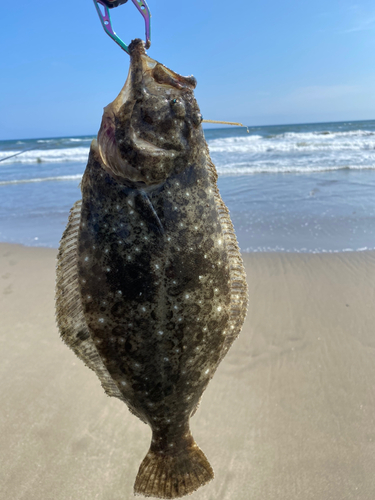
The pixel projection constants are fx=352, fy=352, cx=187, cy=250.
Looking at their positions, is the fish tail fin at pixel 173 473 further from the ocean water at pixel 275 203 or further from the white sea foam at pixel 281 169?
the white sea foam at pixel 281 169

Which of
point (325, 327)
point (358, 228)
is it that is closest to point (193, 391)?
point (325, 327)

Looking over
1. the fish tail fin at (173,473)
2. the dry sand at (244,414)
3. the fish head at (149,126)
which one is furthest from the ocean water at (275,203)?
the fish tail fin at (173,473)

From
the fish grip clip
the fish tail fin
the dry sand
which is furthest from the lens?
the dry sand

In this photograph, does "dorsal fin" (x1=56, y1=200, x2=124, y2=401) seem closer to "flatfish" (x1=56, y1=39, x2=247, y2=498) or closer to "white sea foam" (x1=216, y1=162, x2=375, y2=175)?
"flatfish" (x1=56, y1=39, x2=247, y2=498)

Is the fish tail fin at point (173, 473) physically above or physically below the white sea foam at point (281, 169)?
below

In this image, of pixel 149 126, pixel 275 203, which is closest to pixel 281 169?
pixel 275 203

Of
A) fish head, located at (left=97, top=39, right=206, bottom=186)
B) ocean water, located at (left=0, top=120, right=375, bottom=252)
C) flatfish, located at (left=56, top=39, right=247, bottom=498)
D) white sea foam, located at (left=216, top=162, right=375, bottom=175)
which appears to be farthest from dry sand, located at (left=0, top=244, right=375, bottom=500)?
white sea foam, located at (left=216, top=162, right=375, bottom=175)
